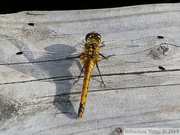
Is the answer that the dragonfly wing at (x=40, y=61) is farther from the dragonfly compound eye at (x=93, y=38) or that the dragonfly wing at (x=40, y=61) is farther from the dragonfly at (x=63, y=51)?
the dragonfly compound eye at (x=93, y=38)

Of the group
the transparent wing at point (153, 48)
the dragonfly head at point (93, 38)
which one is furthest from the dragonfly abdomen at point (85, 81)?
the transparent wing at point (153, 48)

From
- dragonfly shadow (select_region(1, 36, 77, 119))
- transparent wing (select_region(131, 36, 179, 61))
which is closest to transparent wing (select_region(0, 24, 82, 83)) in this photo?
dragonfly shadow (select_region(1, 36, 77, 119))

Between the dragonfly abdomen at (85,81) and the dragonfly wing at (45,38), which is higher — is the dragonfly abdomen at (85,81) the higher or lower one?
the lower one

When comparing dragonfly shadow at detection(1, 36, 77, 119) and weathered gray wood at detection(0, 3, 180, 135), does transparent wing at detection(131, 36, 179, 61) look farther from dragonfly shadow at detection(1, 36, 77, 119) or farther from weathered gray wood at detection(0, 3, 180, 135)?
dragonfly shadow at detection(1, 36, 77, 119)

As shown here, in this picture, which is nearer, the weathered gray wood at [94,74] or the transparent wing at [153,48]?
the weathered gray wood at [94,74]

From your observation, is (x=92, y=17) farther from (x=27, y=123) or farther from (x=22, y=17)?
(x=27, y=123)

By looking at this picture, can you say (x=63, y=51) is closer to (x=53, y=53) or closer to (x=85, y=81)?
(x=53, y=53)

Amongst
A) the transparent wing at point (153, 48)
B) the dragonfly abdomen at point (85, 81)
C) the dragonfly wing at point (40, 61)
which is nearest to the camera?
the dragonfly abdomen at point (85, 81)

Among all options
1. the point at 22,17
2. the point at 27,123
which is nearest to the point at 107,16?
the point at 22,17
